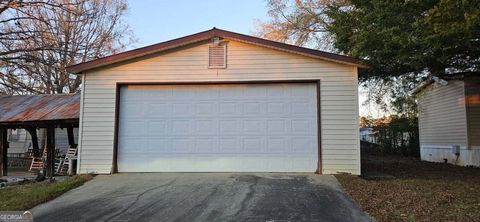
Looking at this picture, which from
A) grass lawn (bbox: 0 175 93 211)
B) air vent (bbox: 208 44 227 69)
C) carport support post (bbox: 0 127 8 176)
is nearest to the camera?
grass lawn (bbox: 0 175 93 211)

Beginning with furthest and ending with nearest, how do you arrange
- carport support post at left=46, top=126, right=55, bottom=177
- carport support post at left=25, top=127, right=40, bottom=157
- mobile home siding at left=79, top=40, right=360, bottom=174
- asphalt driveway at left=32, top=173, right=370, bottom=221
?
carport support post at left=25, top=127, right=40, bottom=157 < carport support post at left=46, top=126, right=55, bottom=177 < mobile home siding at left=79, top=40, right=360, bottom=174 < asphalt driveway at left=32, top=173, right=370, bottom=221

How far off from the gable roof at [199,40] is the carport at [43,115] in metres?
1.84

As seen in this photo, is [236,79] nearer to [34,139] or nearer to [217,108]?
[217,108]

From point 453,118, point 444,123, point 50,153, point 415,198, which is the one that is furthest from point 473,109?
point 50,153

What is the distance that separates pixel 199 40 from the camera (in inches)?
439

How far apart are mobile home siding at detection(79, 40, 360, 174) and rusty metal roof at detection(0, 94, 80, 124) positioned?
1203 millimetres

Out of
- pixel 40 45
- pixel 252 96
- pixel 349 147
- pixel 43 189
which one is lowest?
pixel 43 189

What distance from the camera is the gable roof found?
1073 centimetres

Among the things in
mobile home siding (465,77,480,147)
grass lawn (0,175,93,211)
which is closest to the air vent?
grass lawn (0,175,93,211)

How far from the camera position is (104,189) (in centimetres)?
914

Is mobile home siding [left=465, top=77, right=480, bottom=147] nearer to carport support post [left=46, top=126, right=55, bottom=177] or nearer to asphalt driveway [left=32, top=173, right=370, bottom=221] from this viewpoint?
asphalt driveway [left=32, top=173, right=370, bottom=221]

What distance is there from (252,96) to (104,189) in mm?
4393

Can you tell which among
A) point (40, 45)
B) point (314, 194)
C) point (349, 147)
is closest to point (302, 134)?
point (349, 147)

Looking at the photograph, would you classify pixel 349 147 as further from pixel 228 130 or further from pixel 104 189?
pixel 104 189
